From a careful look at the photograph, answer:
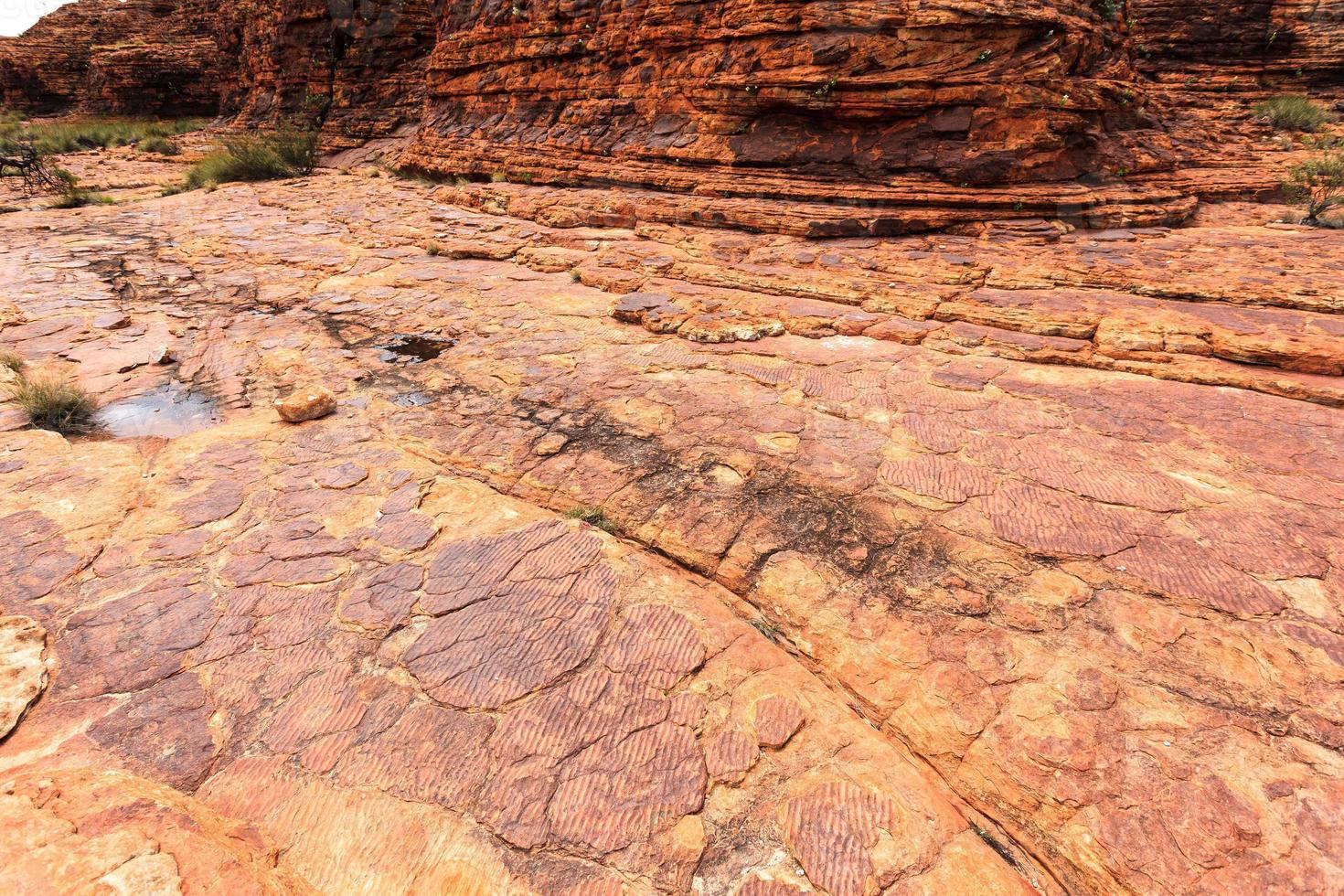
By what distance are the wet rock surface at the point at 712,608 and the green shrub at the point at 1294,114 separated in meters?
8.60

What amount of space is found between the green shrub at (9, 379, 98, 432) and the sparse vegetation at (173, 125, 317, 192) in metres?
11.2

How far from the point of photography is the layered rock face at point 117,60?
2400 cm

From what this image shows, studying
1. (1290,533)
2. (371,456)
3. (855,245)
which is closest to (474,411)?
(371,456)

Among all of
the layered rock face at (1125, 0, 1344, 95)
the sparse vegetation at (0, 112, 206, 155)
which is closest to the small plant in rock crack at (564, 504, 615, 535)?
the layered rock face at (1125, 0, 1344, 95)

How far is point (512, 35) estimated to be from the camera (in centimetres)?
1154

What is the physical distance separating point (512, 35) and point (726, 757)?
13661 mm

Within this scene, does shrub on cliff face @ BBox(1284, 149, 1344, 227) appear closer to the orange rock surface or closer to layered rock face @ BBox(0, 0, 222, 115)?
the orange rock surface

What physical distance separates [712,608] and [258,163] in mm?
16024

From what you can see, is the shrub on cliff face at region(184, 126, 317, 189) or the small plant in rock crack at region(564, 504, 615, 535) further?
the shrub on cliff face at region(184, 126, 317, 189)

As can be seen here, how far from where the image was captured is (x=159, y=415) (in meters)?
3.81

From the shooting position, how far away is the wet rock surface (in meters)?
1.65

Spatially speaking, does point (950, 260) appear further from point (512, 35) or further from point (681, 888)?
point (512, 35)

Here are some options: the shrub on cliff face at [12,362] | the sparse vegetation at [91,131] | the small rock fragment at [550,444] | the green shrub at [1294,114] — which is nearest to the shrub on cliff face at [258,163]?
the sparse vegetation at [91,131]

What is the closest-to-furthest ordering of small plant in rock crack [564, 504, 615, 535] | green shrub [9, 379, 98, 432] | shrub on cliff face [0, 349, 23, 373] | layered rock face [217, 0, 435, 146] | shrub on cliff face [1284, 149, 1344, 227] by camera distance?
small plant in rock crack [564, 504, 615, 535] < green shrub [9, 379, 98, 432] < shrub on cliff face [0, 349, 23, 373] < shrub on cliff face [1284, 149, 1344, 227] < layered rock face [217, 0, 435, 146]
